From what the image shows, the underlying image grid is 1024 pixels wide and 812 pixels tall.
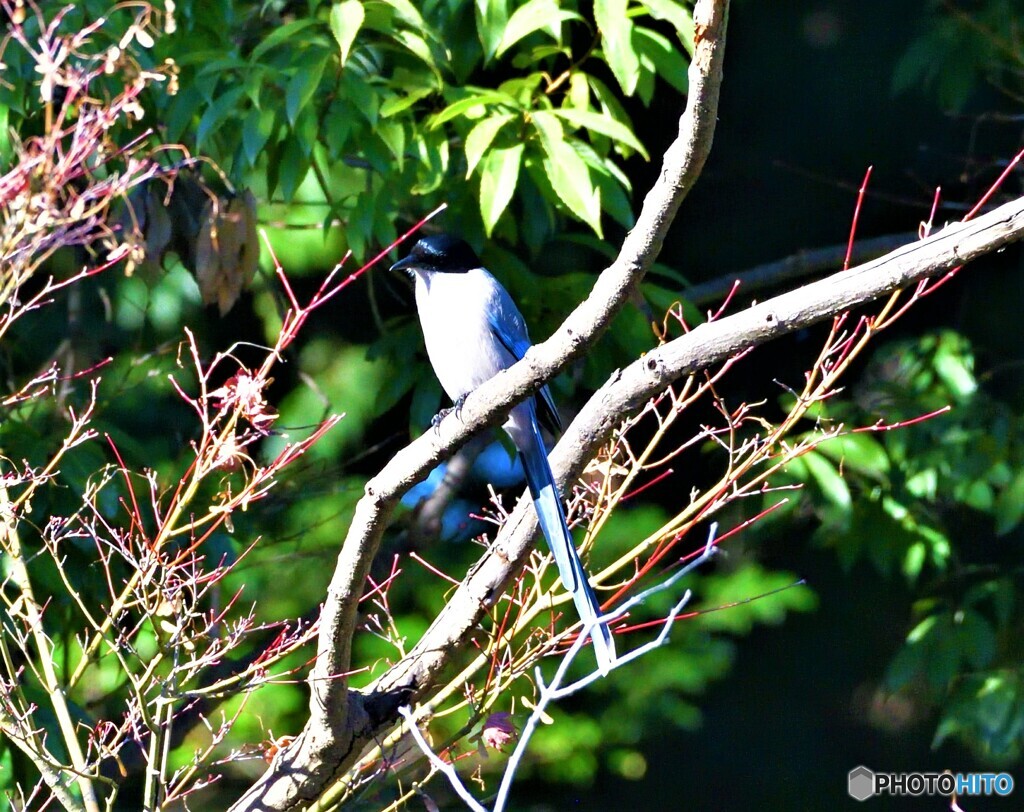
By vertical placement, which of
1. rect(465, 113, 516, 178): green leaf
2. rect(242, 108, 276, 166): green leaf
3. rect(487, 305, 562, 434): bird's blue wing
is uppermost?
rect(242, 108, 276, 166): green leaf

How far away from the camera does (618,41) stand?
2854 mm

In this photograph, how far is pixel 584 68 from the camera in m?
4.12

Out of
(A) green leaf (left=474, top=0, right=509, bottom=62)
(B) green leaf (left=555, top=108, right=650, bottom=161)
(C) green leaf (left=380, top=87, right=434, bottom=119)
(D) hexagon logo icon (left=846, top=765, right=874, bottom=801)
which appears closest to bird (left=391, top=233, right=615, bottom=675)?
(C) green leaf (left=380, top=87, right=434, bottom=119)

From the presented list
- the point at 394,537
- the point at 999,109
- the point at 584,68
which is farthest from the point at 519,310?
the point at 999,109

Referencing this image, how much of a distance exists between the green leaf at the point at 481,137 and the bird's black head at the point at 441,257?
0.54 metres

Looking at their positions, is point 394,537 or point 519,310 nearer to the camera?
point 519,310

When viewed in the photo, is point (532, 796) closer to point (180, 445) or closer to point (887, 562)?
point (887, 562)

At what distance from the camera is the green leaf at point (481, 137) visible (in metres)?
2.86

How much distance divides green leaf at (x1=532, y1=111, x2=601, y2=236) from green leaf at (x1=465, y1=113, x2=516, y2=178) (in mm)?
95

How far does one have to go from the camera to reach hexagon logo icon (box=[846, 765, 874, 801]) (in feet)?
16.3

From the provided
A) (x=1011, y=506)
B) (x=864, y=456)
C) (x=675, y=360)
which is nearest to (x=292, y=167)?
(x=675, y=360)

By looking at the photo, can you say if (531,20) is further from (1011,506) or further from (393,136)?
(1011,506)

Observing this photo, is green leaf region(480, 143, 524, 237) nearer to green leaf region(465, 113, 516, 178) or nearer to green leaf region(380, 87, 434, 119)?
green leaf region(465, 113, 516, 178)

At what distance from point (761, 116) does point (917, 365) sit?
136 cm
